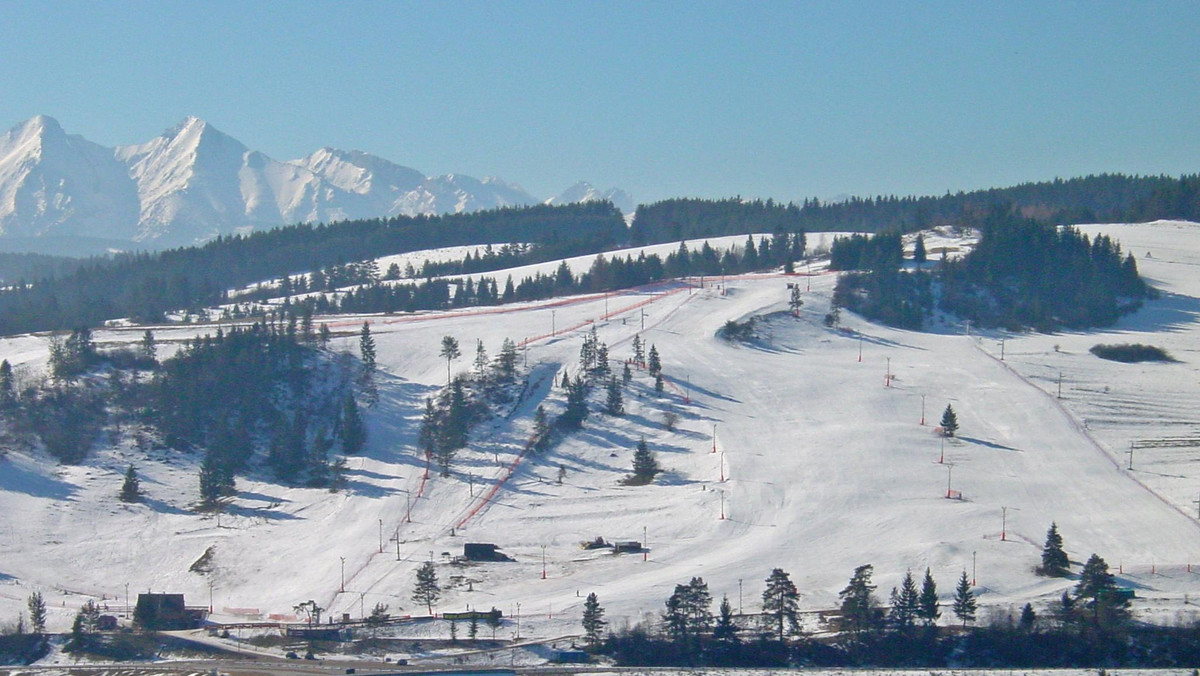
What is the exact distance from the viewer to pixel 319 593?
228ft

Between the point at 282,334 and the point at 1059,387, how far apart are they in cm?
6512

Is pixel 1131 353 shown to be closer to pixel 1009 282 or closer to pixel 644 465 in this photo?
pixel 1009 282

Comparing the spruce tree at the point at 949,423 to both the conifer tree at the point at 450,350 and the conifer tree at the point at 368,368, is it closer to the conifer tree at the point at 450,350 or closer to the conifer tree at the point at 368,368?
the conifer tree at the point at 450,350

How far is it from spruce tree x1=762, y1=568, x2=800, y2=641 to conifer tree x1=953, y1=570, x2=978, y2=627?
7445 mm

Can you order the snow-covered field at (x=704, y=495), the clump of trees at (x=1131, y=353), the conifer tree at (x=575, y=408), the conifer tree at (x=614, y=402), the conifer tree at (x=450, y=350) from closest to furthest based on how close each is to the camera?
the snow-covered field at (x=704, y=495)
the conifer tree at (x=575, y=408)
the conifer tree at (x=614, y=402)
the conifer tree at (x=450, y=350)
the clump of trees at (x=1131, y=353)

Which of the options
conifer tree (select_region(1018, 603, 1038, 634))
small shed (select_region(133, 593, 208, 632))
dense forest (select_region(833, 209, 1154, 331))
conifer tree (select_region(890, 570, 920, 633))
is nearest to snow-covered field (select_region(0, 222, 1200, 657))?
conifer tree (select_region(1018, 603, 1038, 634))

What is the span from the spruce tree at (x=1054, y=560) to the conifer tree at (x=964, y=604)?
22.5ft

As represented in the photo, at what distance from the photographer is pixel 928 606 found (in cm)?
6075

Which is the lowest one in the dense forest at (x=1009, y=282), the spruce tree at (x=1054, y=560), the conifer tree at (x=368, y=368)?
the spruce tree at (x=1054, y=560)

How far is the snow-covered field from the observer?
69562 millimetres

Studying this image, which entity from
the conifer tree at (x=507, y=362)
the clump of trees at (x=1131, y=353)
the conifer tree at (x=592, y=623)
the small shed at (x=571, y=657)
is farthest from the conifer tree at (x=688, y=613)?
the clump of trees at (x=1131, y=353)

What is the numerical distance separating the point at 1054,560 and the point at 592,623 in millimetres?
25326

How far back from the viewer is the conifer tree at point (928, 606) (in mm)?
60562

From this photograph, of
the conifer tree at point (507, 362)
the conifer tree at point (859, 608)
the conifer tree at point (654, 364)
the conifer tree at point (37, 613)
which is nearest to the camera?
the conifer tree at point (859, 608)
